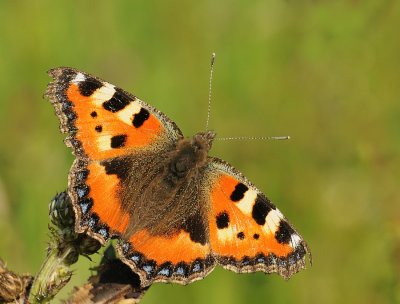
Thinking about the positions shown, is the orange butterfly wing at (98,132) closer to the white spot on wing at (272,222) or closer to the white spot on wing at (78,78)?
the white spot on wing at (78,78)

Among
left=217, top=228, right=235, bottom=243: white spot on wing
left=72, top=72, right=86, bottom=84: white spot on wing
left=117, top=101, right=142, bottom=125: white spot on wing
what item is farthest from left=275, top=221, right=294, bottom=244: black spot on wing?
left=72, top=72, right=86, bottom=84: white spot on wing

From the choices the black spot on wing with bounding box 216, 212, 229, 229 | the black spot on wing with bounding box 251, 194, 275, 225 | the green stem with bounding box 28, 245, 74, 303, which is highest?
the black spot on wing with bounding box 251, 194, 275, 225

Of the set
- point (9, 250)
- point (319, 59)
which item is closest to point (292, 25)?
point (319, 59)

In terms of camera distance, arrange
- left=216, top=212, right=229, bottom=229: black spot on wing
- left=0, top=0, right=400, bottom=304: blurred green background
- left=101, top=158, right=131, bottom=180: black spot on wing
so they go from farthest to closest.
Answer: left=0, top=0, right=400, bottom=304: blurred green background, left=101, top=158, right=131, bottom=180: black spot on wing, left=216, top=212, right=229, bottom=229: black spot on wing

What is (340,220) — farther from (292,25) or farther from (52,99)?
(52,99)

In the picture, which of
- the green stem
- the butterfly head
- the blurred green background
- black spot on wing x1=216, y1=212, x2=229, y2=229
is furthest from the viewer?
the blurred green background

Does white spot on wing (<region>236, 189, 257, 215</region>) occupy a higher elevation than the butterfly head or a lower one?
lower

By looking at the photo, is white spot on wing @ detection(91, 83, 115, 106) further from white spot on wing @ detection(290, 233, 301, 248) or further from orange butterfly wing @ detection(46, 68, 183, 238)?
white spot on wing @ detection(290, 233, 301, 248)

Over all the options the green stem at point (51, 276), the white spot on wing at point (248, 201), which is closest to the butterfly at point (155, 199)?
the white spot on wing at point (248, 201)
